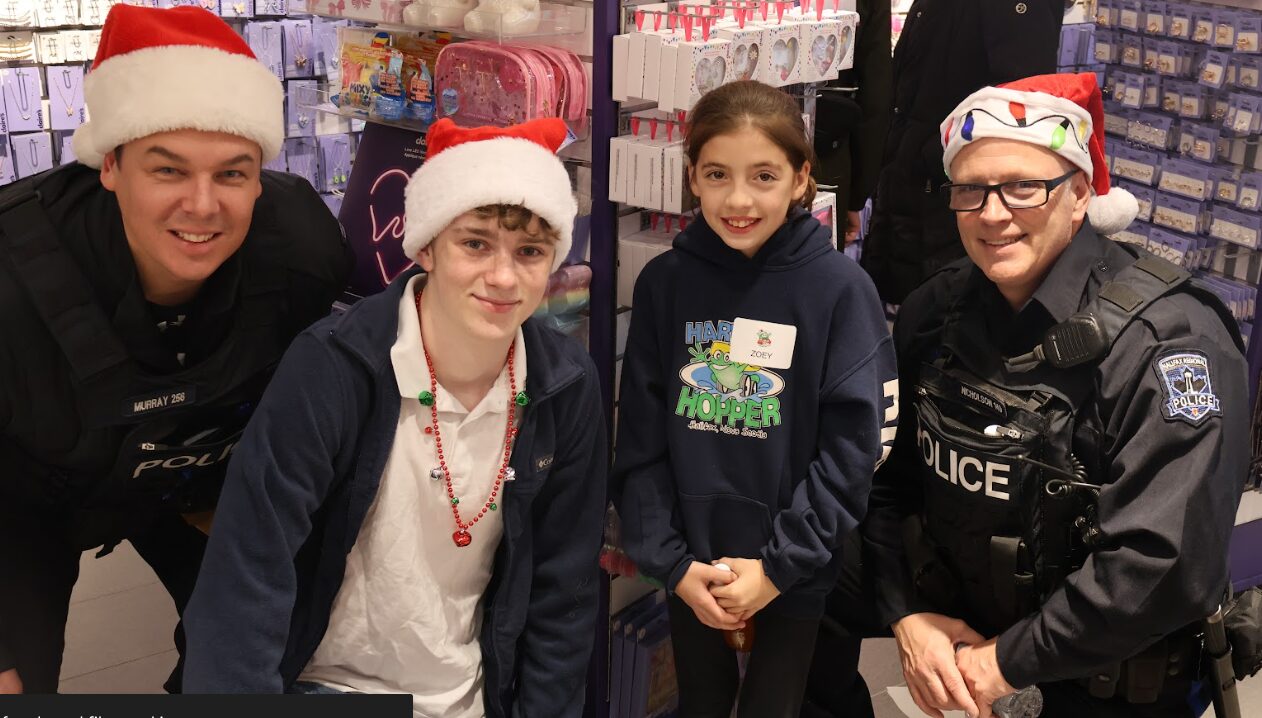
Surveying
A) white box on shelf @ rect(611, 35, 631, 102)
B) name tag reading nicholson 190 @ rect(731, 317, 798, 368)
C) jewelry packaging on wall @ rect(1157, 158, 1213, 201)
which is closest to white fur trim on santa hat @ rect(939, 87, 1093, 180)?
name tag reading nicholson 190 @ rect(731, 317, 798, 368)

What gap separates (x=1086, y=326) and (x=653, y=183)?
36.9 inches

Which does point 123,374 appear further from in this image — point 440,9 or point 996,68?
point 996,68

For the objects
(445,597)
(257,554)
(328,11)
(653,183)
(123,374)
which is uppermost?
(328,11)

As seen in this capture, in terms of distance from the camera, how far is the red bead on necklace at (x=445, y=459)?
2.05 meters

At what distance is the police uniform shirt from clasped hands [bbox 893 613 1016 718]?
5 cm

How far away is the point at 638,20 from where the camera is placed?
265cm

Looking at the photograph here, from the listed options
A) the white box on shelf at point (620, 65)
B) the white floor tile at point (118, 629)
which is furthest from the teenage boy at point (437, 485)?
the white floor tile at point (118, 629)

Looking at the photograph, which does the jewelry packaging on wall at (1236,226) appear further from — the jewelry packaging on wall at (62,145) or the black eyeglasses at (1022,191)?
the jewelry packaging on wall at (62,145)

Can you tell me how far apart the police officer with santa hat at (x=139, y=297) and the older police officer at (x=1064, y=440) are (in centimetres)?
134

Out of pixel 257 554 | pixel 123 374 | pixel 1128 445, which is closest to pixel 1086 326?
pixel 1128 445

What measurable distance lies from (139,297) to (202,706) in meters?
0.94

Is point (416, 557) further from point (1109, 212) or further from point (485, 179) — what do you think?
point (1109, 212)

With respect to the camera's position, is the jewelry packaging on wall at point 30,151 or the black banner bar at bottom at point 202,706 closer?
the black banner bar at bottom at point 202,706

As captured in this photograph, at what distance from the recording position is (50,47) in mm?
5000
